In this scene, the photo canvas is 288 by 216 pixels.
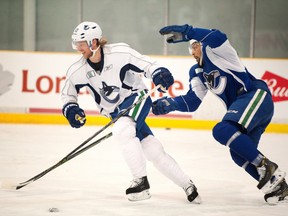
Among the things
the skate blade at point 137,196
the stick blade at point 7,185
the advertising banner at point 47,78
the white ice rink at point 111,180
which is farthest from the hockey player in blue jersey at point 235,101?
the advertising banner at point 47,78

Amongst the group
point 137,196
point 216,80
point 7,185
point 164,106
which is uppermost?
point 216,80

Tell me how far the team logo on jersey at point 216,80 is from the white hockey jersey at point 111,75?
364mm

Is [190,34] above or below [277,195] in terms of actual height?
above

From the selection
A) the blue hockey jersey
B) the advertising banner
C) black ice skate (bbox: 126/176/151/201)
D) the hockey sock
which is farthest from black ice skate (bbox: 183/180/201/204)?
the advertising banner

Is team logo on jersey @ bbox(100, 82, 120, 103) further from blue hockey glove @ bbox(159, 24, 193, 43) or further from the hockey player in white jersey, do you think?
blue hockey glove @ bbox(159, 24, 193, 43)

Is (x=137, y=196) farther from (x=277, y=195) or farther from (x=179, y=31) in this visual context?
(x=179, y=31)

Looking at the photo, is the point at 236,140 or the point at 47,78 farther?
the point at 47,78

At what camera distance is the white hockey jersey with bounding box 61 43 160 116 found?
443cm

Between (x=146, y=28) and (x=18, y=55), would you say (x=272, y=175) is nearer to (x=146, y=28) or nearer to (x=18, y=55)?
(x=18, y=55)

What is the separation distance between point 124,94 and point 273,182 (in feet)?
3.91

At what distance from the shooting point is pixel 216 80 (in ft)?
14.1

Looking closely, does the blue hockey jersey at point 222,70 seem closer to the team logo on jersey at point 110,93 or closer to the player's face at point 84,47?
the team logo on jersey at point 110,93

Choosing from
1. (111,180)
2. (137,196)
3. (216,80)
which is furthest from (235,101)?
(111,180)

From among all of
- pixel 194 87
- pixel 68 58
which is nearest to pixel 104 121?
pixel 68 58
